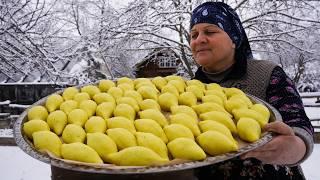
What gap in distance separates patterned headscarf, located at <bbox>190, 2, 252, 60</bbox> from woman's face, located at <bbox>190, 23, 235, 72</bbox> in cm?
3

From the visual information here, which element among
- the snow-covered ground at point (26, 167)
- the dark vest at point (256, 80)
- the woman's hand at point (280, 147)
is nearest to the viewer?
the woman's hand at point (280, 147)

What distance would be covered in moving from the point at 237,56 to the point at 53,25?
9254 millimetres

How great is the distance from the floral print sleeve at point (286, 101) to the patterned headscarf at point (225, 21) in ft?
0.76

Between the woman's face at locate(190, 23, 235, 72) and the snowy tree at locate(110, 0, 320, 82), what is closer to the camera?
the woman's face at locate(190, 23, 235, 72)

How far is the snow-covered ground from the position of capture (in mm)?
5949

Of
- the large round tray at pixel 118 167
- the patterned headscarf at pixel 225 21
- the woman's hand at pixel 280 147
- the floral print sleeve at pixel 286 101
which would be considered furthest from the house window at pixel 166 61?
the large round tray at pixel 118 167

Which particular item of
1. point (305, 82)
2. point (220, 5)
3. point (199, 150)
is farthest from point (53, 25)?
point (305, 82)

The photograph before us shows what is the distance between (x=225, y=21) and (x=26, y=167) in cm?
577

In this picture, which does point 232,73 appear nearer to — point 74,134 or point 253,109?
point 253,109

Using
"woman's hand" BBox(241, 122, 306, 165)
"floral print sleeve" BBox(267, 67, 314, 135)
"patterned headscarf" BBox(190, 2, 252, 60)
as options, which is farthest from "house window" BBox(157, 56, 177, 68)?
"woman's hand" BBox(241, 122, 306, 165)

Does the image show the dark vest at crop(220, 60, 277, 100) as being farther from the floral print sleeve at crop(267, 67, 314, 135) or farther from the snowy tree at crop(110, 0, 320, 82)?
the snowy tree at crop(110, 0, 320, 82)

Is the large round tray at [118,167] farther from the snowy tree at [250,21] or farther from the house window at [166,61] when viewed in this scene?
the house window at [166,61]

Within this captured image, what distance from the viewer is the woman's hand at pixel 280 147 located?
4.03ft

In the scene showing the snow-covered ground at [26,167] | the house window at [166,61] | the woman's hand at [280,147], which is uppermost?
the woman's hand at [280,147]
